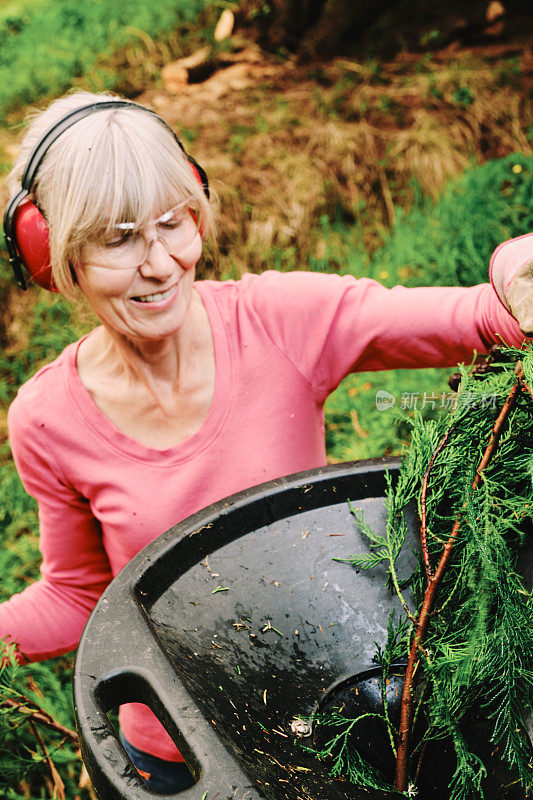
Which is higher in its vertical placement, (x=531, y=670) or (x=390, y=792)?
(x=531, y=670)

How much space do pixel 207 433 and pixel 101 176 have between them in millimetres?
639

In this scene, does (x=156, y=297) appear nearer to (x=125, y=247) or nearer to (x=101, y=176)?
(x=125, y=247)

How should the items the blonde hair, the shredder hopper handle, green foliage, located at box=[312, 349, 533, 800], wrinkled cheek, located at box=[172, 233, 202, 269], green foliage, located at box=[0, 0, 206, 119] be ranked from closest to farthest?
the shredder hopper handle → green foliage, located at box=[312, 349, 533, 800] → the blonde hair → wrinkled cheek, located at box=[172, 233, 202, 269] → green foliage, located at box=[0, 0, 206, 119]

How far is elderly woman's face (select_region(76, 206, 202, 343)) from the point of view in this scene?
148cm

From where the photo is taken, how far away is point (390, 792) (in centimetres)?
97

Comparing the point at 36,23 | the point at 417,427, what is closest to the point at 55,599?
the point at 417,427

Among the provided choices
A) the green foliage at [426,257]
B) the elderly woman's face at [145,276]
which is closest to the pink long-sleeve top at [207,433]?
the elderly woman's face at [145,276]

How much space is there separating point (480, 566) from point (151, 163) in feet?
3.44

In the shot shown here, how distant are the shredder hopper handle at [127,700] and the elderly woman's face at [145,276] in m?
0.68

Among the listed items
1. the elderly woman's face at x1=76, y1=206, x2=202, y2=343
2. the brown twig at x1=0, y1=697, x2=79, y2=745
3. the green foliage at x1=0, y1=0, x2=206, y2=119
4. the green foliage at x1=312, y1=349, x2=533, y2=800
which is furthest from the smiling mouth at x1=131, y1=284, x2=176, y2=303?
Answer: the green foliage at x1=0, y1=0, x2=206, y2=119

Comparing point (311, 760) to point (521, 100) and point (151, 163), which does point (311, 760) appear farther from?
point (521, 100)

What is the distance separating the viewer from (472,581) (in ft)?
3.29

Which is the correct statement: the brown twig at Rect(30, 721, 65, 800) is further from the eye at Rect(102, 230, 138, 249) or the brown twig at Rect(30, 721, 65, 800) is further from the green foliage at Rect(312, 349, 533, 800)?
the eye at Rect(102, 230, 138, 249)

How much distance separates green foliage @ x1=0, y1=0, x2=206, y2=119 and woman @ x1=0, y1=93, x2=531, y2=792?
4.13 metres
